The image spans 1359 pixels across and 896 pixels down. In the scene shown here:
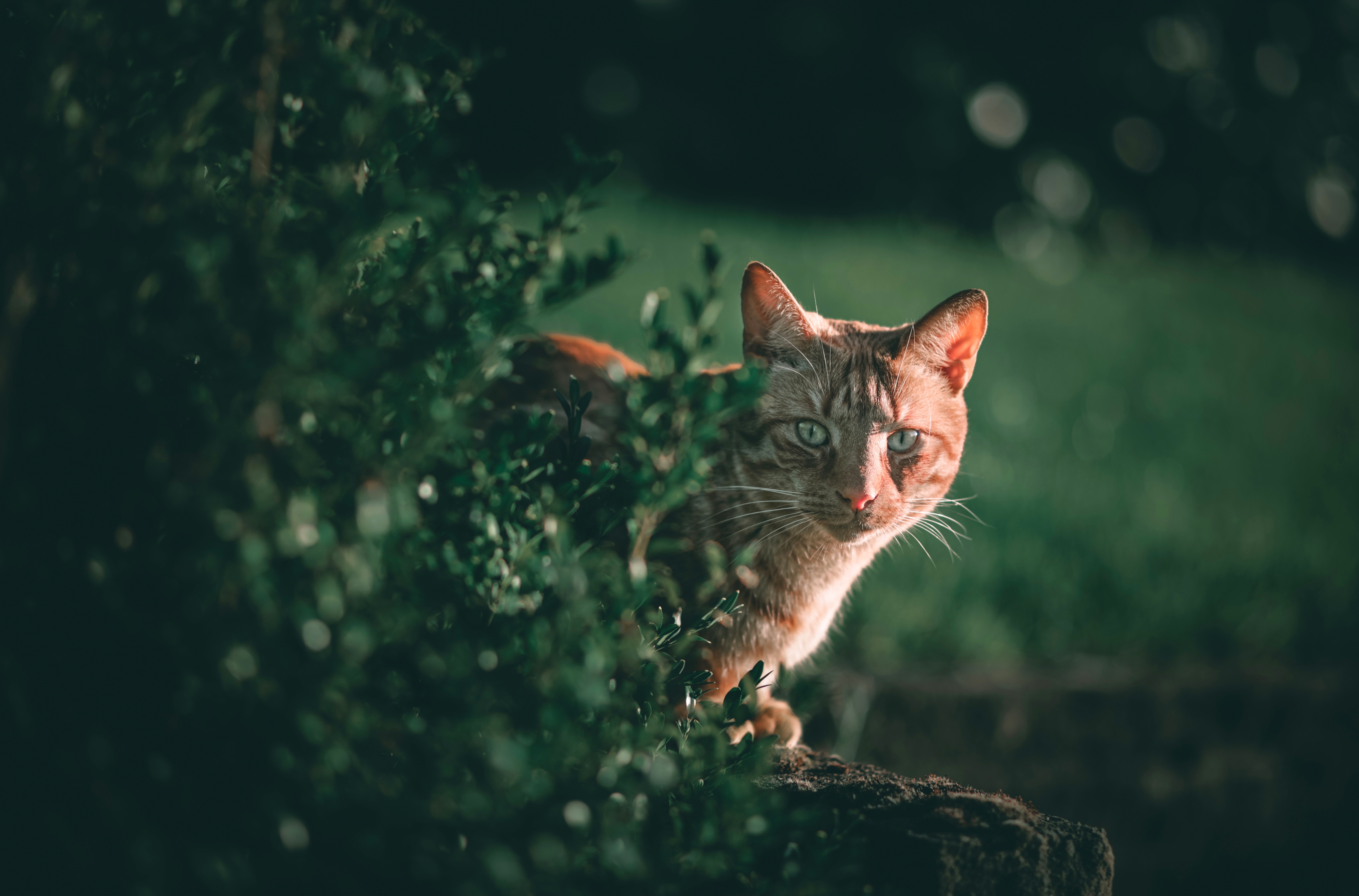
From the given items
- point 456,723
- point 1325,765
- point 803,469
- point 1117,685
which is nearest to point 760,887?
point 456,723

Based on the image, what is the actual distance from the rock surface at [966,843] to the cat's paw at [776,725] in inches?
11.5

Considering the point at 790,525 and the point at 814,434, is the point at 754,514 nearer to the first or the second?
the point at 790,525

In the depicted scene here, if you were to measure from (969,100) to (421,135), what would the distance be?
33.7 feet

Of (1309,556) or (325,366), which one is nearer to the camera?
(325,366)

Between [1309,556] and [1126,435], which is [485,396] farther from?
[1126,435]

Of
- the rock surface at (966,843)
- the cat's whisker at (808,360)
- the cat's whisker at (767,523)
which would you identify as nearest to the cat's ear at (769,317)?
the cat's whisker at (808,360)

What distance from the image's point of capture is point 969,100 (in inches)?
401

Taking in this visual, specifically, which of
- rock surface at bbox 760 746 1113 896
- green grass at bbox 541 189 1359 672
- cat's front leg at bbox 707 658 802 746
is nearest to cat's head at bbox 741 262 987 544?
green grass at bbox 541 189 1359 672

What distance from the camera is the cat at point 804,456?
1810 mm

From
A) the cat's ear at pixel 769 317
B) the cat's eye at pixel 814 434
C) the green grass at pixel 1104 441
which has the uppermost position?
the cat's ear at pixel 769 317

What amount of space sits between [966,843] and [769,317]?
1.06 m

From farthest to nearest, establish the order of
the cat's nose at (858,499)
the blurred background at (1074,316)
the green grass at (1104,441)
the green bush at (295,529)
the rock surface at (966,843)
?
the green grass at (1104,441) < the blurred background at (1074,316) < the cat's nose at (858,499) < the rock surface at (966,843) < the green bush at (295,529)

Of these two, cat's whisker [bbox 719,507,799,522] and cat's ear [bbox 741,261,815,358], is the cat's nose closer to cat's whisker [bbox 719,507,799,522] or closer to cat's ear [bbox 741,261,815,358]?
cat's whisker [bbox 719,507,799,522]

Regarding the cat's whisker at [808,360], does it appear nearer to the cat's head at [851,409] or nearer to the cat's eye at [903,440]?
the cat's head at [851,409]
